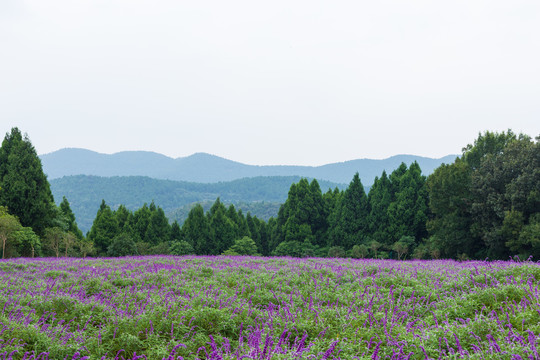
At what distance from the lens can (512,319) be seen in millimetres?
5383

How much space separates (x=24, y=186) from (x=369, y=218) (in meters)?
35.2

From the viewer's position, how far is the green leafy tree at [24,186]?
34.4 m

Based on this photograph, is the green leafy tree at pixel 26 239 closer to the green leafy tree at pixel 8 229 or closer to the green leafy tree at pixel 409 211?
the green leafy tree at pixel 8 229

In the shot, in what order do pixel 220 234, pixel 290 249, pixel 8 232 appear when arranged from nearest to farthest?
pixel 8 232, pixel 290 249, pixel 220 234

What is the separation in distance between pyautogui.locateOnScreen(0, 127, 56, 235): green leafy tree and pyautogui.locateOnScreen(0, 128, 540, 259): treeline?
0.09 m

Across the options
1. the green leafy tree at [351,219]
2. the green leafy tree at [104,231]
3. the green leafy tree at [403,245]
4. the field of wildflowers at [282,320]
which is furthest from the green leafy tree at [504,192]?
the green leafy tree at [104,231]

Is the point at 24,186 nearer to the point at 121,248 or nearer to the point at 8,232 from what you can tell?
the point at 121,248

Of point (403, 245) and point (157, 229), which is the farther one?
point (157, 229)

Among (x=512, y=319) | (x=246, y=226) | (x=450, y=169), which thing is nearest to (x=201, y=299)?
(x=512, y=319)

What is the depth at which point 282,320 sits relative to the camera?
20.4 ft

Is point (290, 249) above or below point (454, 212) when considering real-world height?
below

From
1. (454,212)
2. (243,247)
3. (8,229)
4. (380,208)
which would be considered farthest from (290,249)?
(8,229)

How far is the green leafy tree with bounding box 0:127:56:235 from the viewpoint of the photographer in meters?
34.4

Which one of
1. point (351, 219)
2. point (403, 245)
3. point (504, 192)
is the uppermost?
point (504, 192)
